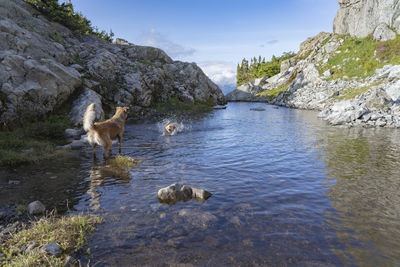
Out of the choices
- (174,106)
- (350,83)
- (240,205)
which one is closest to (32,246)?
(240,205)

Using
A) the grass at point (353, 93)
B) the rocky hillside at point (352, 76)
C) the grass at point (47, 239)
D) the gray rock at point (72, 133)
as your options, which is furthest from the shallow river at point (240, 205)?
the grass at point (353, 93)

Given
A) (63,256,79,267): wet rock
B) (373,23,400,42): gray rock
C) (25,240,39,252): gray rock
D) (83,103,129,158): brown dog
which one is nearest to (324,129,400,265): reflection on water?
(63,256,79,267): wet rock

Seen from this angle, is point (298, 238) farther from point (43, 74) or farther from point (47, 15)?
point (47, 15)

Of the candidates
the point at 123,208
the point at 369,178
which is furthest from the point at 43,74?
the point at 369,178

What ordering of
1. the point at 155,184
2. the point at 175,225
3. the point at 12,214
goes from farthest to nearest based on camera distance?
1. the point at 155,184
2. the point at 12,214
3. the point at 175,225

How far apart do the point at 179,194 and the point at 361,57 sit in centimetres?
7899

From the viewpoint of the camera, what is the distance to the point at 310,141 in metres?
17.3

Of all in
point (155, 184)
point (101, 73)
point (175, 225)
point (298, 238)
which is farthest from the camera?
point (101, 73)

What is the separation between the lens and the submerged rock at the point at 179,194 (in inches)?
280

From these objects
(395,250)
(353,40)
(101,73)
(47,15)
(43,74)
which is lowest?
(395,250)

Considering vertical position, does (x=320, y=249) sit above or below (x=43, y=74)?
below

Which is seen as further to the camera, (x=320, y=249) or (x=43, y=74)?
(x=43, y=74)

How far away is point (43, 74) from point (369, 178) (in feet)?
83.3

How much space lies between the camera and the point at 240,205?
6.84m
